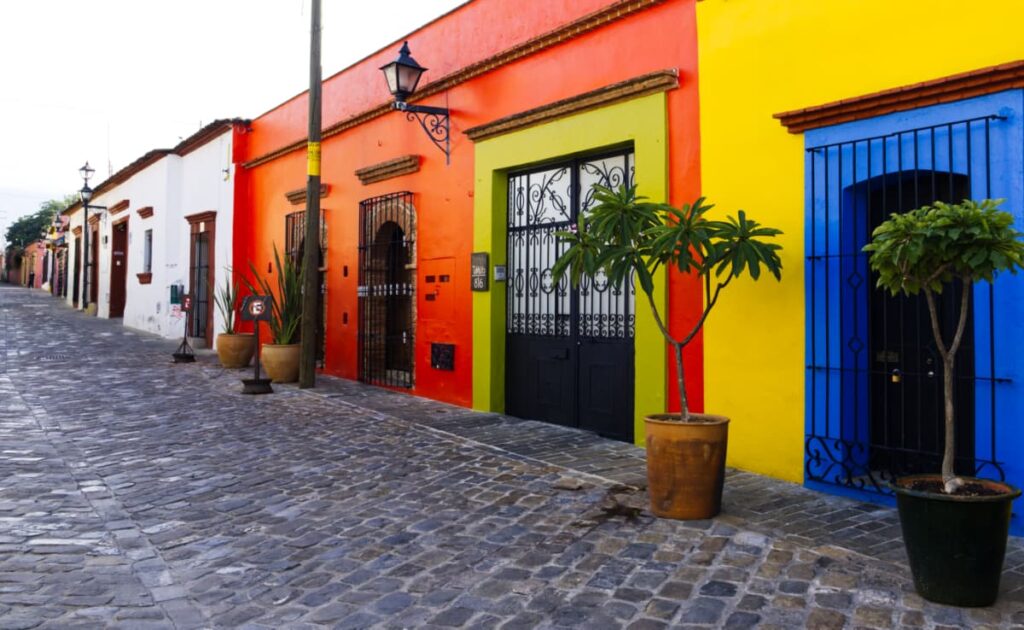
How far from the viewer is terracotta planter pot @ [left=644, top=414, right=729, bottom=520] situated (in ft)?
14.2

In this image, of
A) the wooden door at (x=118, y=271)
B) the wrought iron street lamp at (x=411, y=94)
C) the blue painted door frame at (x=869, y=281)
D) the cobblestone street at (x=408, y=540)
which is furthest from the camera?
the wooden door at (x=118, y=271)

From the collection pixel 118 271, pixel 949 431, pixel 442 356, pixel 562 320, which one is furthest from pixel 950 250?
pixel 118 271

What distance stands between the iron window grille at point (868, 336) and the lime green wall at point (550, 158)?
1356 millimetres

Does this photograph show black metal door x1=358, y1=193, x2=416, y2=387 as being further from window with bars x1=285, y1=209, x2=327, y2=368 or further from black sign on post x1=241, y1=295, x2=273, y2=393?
window with bars x1=285, y1=209, x2=327, y2=368

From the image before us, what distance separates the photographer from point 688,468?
4.31 metres

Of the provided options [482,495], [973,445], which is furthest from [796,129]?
[482,495]

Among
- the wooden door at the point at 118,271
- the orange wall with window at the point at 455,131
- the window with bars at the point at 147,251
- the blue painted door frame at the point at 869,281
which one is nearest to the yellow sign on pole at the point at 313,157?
the orange wall with window at the point at 455,131

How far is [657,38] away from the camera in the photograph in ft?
20.6

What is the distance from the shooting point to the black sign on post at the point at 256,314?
9.37 metres

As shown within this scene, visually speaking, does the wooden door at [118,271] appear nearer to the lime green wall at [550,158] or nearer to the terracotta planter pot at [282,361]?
the terracotta planter pot at [282,361]

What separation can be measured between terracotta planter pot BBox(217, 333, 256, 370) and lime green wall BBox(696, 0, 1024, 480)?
844cm

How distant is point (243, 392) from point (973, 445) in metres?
7.81

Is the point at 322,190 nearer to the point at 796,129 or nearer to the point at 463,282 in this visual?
the point at 463,282

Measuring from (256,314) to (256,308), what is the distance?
81mm
